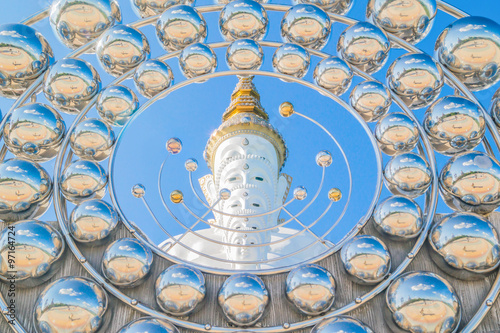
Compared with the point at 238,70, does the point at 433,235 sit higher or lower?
lower

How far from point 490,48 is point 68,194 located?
93.3 inches

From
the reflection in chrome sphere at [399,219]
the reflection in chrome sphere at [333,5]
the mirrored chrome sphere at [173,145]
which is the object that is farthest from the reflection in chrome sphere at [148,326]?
the reflection in chrome sphere at [333,5]

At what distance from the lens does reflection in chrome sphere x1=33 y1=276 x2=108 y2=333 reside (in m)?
1.98

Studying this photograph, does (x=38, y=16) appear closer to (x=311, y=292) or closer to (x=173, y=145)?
(x=173, y=145)

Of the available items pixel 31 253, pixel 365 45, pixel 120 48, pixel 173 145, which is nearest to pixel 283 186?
pixel 173 145

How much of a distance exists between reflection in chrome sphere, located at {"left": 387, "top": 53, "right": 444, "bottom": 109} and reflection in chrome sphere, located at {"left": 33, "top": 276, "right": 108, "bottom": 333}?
76.4 inches

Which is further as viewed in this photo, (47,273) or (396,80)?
(396,80)

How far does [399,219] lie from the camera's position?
93.2 inches

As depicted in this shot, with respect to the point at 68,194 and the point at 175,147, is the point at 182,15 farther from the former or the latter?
the point at 68,194

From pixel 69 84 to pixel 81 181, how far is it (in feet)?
1.80

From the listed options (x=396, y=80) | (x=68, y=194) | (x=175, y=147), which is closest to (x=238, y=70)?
(x=175, y=147)

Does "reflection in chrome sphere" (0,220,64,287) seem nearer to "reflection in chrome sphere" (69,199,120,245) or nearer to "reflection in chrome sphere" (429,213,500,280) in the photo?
"reflection in chrome sphere" (69,199,120,245)

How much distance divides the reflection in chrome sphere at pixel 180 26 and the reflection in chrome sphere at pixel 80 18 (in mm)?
305

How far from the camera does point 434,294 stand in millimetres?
2023
